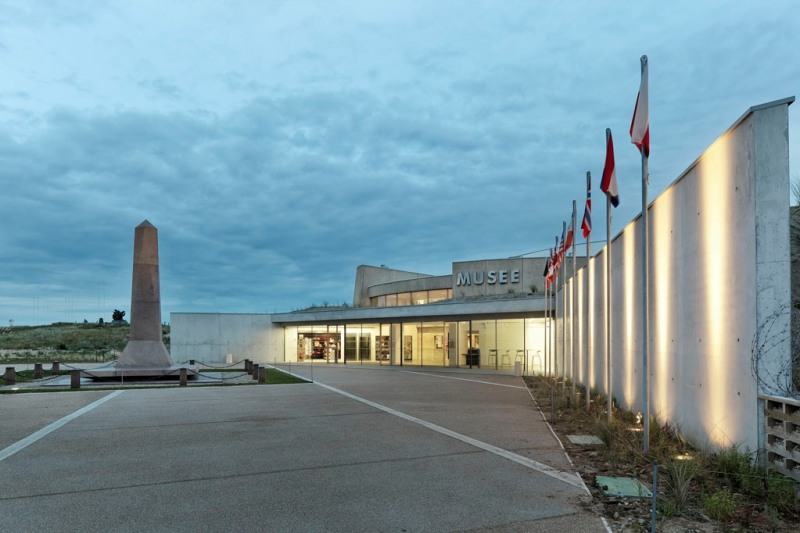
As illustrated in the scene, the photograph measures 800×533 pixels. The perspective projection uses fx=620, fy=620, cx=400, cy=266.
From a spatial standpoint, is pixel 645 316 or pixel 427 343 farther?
pixel 427 343

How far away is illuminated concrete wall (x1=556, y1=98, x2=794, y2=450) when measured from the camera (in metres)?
7.21

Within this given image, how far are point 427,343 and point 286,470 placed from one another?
3051 centimetres

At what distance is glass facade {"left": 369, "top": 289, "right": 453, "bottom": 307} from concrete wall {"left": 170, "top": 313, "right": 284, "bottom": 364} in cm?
986

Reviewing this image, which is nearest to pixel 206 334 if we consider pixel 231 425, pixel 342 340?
pixel 342 340

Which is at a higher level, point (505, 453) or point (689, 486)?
point (689, 486)

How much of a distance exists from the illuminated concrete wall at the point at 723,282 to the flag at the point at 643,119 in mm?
821

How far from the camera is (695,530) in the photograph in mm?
5723

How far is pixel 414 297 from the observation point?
161 ft

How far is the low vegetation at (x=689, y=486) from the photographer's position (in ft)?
19.4

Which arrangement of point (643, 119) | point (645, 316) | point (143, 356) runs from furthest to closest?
point (143, 356), point (643, 119), point (645, 316)

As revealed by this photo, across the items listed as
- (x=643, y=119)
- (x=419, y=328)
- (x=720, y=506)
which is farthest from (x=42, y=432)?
(x=419, y=328)

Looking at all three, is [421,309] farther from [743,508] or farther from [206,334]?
[743,508]

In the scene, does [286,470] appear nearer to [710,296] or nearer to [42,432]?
[42,432]

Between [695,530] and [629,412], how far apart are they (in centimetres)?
842
